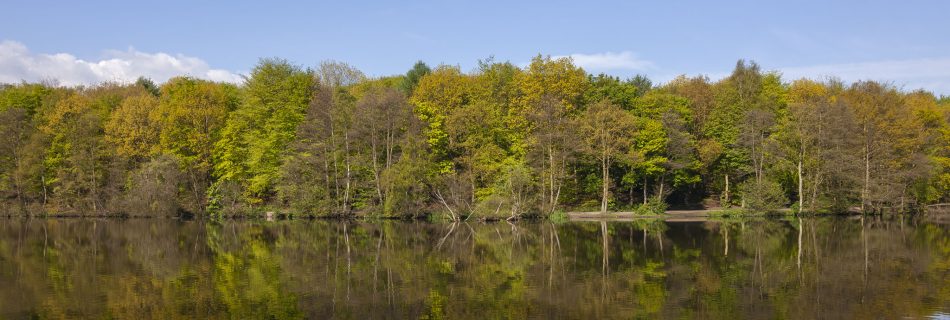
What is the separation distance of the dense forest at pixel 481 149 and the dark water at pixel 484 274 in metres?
12.8

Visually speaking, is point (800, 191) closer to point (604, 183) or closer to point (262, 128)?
point (604, 183)

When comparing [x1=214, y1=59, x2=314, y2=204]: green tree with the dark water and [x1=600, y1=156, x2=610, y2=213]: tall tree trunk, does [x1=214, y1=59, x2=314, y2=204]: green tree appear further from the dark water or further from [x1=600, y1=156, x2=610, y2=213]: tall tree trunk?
[x1=600, y1=156, x2=610, y2=213]: tall tree trunk

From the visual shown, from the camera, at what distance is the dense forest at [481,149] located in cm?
5344

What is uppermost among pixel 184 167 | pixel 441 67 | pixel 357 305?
pixel 441 67

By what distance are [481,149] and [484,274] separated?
1278 inches

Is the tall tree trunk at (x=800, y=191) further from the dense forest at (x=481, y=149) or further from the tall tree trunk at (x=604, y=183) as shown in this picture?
the tall tree trunk at (x=604, y=183)

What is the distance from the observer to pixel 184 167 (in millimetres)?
60219

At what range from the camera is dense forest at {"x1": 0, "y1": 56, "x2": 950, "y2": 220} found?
175 feet

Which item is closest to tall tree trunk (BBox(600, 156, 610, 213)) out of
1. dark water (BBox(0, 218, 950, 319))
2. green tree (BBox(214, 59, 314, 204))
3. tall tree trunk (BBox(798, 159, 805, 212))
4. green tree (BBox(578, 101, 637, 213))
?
green tree (BBox(578, 101, 637, 213))

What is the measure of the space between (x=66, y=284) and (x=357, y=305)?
10.6m

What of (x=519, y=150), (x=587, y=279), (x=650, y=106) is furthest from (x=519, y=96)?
(x=587, y=279)

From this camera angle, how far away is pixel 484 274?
23812mm

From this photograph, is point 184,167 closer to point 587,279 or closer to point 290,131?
point 290,131

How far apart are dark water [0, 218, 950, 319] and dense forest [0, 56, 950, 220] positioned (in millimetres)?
12750
